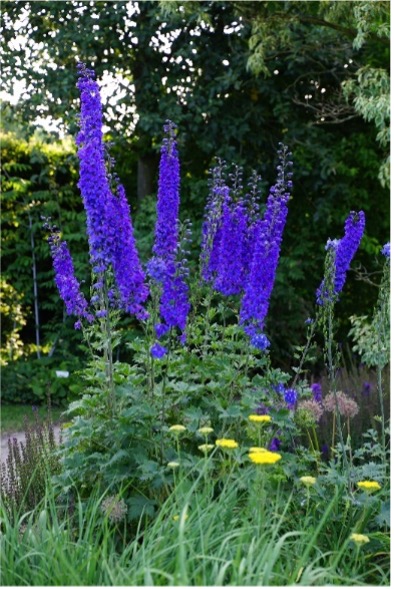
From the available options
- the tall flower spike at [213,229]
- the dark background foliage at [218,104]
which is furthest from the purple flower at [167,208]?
the dark background foliage at [218,104]

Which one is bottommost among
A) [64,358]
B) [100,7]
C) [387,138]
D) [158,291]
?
[64,358]

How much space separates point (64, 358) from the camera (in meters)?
9.11

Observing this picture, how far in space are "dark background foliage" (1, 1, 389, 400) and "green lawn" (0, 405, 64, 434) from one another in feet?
3.05

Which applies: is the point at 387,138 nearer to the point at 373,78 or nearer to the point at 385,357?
the point at 373,78

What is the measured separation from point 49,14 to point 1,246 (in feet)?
8.08

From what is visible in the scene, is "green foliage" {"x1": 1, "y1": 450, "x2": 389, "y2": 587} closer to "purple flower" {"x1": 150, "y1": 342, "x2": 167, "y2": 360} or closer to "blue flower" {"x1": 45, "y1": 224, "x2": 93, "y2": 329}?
"purple flower" {"x1": 150, "y1": 342, "x2": 167, "y2": 360}

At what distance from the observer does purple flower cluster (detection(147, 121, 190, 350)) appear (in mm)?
2990

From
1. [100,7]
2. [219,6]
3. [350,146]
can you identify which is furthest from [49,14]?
[350,146]

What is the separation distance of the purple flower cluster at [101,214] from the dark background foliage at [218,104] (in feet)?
16.1

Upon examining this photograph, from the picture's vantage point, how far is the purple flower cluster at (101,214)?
3.09 meters

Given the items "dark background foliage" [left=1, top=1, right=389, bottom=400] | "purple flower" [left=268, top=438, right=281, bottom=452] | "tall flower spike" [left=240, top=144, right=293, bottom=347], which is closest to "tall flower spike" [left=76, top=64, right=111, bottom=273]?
"tall flower spike" [left=240, top=144, right=293, bottom=347]

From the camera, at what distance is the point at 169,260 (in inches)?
121

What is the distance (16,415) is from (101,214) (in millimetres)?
5333

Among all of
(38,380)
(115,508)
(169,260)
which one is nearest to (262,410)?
(169,260)
